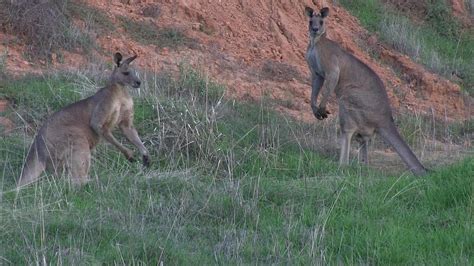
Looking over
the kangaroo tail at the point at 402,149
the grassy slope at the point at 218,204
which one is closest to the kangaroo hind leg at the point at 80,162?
the grassy slope at the point at 218,204

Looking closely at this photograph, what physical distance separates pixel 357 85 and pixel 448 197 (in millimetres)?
3664

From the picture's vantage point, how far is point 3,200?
8555 mm

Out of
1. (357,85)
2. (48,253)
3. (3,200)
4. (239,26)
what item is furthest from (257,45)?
(48,253)

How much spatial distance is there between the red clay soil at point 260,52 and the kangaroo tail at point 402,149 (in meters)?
2.06

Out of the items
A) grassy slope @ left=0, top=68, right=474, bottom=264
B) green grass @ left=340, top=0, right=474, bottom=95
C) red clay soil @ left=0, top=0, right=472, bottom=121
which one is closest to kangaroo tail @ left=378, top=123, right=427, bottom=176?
grassy slope @ left=0, top=68, right=474, bottom=264

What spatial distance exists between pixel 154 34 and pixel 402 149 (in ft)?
16.5

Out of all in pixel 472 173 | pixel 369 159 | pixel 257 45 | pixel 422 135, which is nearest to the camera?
pixel 472 173

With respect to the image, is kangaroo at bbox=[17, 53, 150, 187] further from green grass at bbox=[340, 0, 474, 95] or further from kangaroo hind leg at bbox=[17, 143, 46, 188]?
green grass at bbox=[340, 0, 474, 95]

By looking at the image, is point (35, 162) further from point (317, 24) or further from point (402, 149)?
point (317, 24)

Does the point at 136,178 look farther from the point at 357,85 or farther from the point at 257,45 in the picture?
the point at 257,45

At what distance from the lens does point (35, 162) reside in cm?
981

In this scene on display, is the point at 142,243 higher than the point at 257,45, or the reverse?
the point at 142,243

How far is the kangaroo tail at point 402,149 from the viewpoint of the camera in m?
10.9

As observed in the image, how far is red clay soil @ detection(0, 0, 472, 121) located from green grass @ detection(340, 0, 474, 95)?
0.35m
